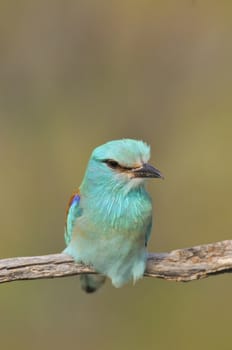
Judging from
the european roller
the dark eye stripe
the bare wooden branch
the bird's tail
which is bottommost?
the bird's tail

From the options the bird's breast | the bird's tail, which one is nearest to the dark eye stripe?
the bird's breast

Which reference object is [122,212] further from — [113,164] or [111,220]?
[113,164]

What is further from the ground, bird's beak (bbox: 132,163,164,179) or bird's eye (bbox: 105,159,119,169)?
bird's eye (bbox: 105,159,119,169)

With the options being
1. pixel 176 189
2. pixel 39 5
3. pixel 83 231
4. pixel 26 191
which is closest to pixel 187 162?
pixel 176 189

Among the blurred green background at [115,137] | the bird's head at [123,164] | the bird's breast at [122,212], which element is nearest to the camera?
the bird's head at [123,164]

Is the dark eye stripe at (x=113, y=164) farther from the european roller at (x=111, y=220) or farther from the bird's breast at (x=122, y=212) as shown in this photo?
the bird's breast at (x=122, y=212)

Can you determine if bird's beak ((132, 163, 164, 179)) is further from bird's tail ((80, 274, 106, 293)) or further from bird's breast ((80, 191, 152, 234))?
bird's tail ((80, 274, 106, 293))

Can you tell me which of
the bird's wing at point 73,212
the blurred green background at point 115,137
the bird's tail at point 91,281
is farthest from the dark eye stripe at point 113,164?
the blurred green background at point 115,137
